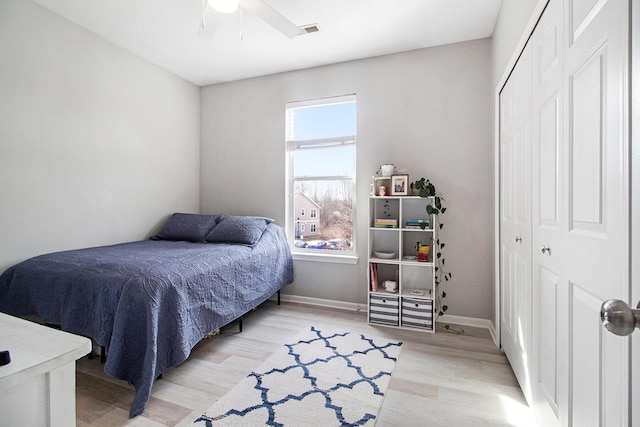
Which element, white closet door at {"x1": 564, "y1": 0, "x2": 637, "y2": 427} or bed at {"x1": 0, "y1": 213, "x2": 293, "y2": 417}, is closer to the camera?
white closet door at {"x1": 564, "y1": 0, "x2": 637, "y2": 427}

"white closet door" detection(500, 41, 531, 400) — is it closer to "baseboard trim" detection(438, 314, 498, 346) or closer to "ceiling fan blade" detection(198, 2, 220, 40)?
"baseboard trim" detection(438, 314, 498, 346)

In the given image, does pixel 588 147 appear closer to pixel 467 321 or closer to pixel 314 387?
pixel 314 387

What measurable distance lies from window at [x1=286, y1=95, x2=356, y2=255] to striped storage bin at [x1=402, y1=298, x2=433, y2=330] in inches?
33.5

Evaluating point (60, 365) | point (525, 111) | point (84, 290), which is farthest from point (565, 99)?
point (84, 290)

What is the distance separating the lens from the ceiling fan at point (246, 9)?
179 centimetres

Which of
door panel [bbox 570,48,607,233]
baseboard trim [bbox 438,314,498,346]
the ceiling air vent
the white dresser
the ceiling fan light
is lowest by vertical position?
baseboard trim [bbox 438,314,498,346]

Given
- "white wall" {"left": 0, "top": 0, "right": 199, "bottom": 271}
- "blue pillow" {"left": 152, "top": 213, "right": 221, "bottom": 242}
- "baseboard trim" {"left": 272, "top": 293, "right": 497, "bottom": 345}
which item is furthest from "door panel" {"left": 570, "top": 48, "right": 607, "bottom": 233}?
"white wall" {"left": 0, "top": 0, "right": 199, "bottom": 271}

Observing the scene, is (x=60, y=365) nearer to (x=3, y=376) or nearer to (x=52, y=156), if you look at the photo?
(x=3, y=376)

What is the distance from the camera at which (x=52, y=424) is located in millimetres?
628

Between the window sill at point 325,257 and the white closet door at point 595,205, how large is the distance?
221cm

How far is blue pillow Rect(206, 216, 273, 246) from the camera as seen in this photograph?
3.01 m

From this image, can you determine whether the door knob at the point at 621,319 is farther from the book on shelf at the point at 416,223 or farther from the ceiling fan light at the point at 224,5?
the book on shelf at the point at 416,223

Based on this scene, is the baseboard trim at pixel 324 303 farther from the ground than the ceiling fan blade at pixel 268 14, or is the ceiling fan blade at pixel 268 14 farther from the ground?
the ceiling fan blade at pixel 268 14

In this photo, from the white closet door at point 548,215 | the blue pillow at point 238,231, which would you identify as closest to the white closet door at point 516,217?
the white closet door at point 548,215
